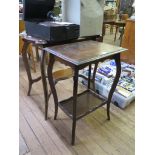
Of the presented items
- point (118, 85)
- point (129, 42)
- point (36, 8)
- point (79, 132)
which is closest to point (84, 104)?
point (79, 132)

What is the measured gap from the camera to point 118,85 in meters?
2.49

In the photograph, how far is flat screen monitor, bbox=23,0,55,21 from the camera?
5.72 ft

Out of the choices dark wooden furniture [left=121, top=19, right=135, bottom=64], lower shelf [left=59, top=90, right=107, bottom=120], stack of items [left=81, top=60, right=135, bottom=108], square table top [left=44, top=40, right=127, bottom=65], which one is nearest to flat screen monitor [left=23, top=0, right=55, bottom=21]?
square table top [left=44, top=40, right=127, bottom=65]

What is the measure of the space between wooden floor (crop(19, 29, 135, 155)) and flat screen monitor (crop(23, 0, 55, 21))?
3.15 ft

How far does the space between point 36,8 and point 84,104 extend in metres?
1.02

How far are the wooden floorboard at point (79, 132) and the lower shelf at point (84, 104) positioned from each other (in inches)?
7.4

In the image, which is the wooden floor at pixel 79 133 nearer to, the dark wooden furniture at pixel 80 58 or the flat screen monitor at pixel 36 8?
the dark wooden furniture at pixel 80 58

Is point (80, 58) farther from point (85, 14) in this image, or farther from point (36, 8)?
point (36, 8)

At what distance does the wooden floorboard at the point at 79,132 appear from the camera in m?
1.59

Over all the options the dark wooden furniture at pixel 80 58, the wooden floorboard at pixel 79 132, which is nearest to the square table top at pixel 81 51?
the dark wooden furniture at pixel 80 58

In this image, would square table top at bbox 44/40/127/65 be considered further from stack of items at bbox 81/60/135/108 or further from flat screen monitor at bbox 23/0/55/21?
stack of items at bbox 81/60/135/108

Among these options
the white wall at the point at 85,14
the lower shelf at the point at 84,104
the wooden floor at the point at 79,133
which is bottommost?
the wooden floor at the point at 79,133
